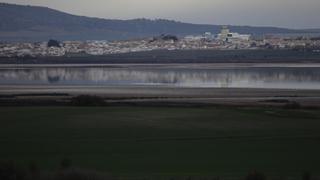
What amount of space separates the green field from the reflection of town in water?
20166 millimetres

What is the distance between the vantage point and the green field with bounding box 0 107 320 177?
2150cm

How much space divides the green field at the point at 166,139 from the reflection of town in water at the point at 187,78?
66.2 ft

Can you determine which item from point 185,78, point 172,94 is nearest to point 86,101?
point 172,94

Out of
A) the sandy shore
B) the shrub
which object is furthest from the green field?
the sandy shore

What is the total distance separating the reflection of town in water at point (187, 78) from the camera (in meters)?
58.5

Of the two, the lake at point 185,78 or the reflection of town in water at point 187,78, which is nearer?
the lake at point 185,78

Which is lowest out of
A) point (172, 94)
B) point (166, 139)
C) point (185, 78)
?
point (185, 78)

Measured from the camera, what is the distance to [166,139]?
2770cm

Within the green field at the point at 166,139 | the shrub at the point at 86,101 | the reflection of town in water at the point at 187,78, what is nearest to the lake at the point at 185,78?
the reflection of town in water at the point at 187,78

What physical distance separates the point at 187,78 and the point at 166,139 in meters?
39.3

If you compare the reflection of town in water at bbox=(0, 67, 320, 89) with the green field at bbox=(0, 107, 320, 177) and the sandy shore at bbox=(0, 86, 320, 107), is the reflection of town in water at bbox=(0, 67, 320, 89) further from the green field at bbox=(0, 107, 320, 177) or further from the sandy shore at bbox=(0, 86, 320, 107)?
the green field at bbox=(0, 107, 320, 177)

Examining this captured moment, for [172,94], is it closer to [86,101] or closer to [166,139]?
[86,101]

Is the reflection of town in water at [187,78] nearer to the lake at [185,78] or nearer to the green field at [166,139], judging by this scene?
the lake at [185,78]

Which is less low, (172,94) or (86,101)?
(86,101)
